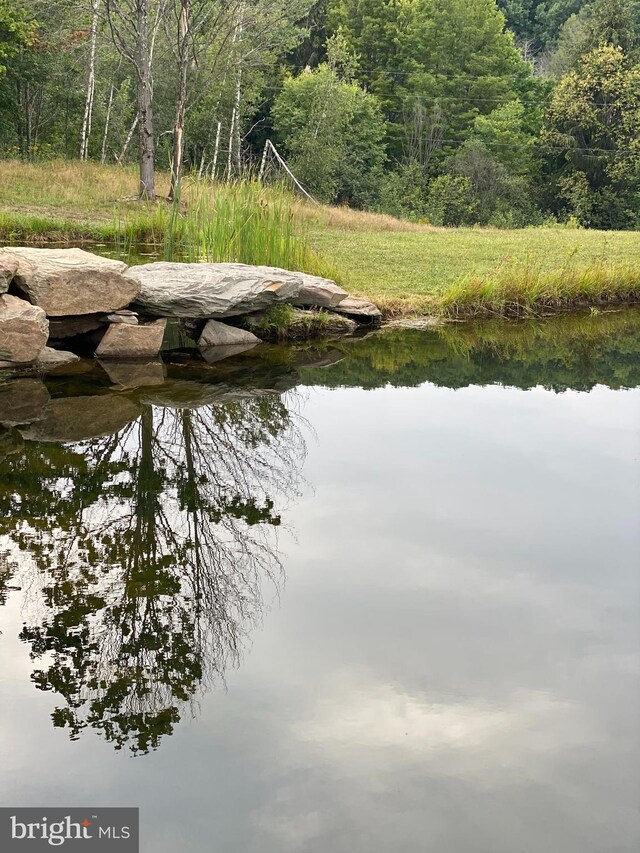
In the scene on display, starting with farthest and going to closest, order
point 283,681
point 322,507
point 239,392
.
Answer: point 239,392, point 322,507, point 283,681

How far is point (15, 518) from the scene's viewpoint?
15.2 ft

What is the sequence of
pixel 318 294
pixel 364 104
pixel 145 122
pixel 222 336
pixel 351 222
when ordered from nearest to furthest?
1. pixel 222 336
2. pixel 318 294
3. pixel 145 122
4. pixel 351 222
5. pixel 364 104

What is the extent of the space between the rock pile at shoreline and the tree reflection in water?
1.52 metres

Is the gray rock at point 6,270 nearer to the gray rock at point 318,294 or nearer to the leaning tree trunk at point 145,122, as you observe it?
the gray rock at point 318,294

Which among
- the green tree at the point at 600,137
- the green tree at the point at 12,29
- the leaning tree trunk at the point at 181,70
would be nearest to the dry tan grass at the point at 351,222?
the leaning tree trunk at the point at 181,70

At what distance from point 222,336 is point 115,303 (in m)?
1.12

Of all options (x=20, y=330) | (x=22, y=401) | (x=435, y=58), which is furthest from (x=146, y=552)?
(x=435, y=58)

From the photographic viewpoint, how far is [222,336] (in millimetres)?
8688

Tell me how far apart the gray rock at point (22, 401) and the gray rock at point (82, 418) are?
0.25ft

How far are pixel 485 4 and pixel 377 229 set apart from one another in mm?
30750

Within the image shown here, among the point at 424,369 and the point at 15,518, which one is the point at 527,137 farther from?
the point at 15,518

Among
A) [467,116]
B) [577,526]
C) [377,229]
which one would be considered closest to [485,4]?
[467,116]

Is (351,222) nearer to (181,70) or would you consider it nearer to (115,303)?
(181,70)

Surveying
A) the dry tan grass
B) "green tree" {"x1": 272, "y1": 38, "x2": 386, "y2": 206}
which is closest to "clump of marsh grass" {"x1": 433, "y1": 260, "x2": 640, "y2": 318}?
the dry tan grass
